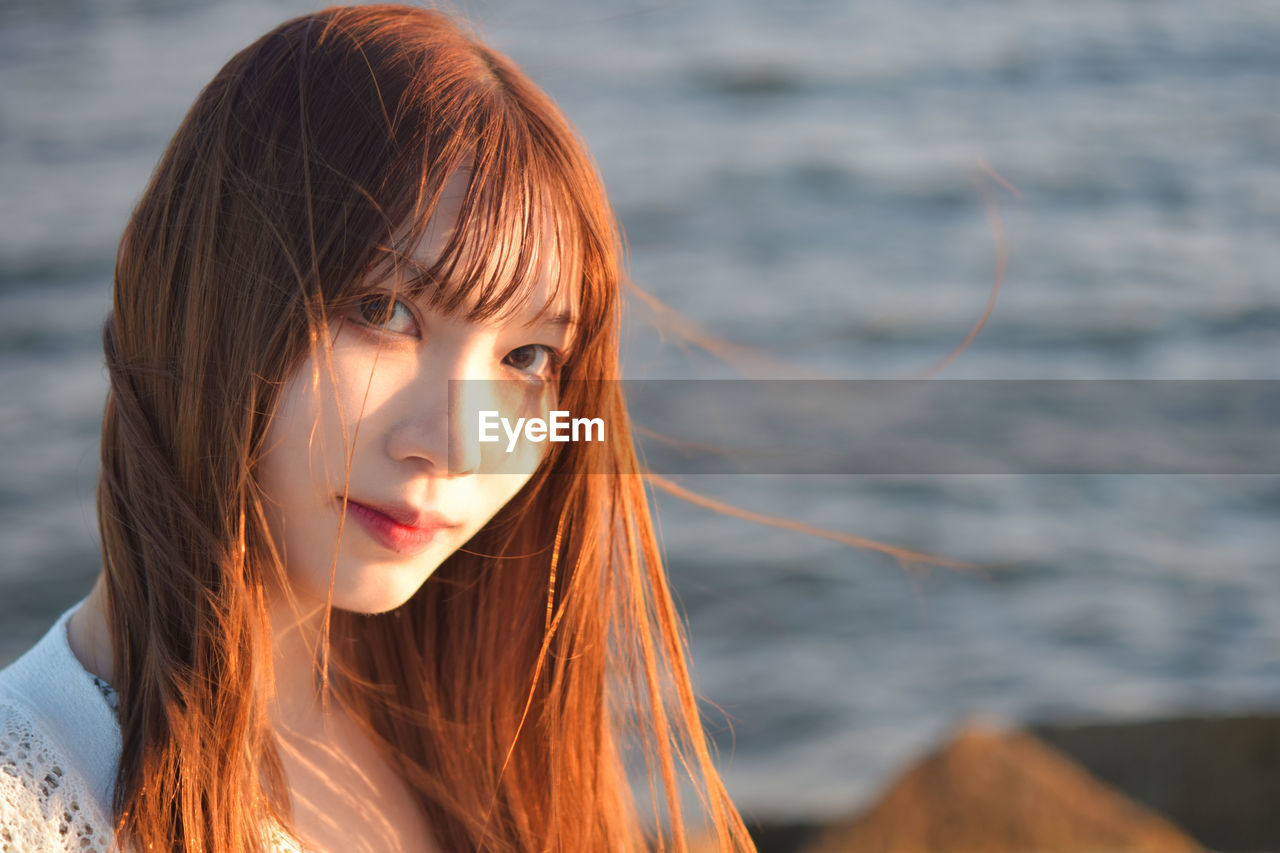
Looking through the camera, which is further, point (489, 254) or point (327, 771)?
point (327, 771)

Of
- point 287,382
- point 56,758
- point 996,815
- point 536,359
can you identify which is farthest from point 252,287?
point 996,815

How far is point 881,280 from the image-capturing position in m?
8.21

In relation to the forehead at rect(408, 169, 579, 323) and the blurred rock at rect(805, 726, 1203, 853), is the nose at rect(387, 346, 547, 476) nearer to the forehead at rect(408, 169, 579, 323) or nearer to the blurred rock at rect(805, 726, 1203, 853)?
the forehead at rect(408, 169, 579, 323)

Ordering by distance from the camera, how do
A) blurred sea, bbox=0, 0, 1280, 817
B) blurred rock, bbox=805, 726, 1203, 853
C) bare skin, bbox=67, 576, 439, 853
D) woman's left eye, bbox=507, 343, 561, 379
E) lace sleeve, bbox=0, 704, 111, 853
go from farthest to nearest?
blurred sea, bbox=0, 0, 1280, 817
blurred rock, bbox=805, 726, 1203, 853
bare skin, bbox=67, 576, 439, 853
woman's left eye, bbox=507, 343, 561, 379
lace sleeve, bbox=0, 704, 111, 853

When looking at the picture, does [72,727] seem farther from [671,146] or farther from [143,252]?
[671,146]

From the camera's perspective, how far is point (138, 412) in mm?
1429

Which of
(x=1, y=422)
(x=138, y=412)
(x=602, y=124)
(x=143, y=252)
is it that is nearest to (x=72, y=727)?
(x=138, y=412)

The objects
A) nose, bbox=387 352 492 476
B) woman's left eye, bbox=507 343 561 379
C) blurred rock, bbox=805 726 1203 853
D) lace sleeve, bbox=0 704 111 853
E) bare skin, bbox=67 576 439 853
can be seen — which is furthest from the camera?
blurred rock, bbox=805 726 1203 853

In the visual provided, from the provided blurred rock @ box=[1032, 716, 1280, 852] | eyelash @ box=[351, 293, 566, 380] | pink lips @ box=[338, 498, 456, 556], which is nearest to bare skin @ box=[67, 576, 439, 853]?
pink lips @ box=[338, 498, 456, 556]

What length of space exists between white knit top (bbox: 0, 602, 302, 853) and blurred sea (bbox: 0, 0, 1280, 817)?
2.98m

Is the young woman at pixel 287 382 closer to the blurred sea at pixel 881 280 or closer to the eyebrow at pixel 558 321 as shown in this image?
the eyebrow at pixel 558 321

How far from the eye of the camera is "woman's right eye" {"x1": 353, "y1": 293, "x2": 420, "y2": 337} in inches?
53.4

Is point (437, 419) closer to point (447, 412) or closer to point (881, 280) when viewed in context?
point (447, 412)

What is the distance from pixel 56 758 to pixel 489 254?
2.43 feet
